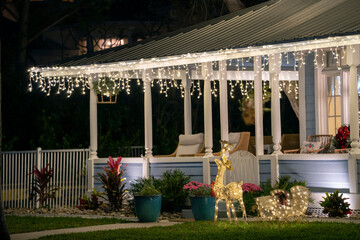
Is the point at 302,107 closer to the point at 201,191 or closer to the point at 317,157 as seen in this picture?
the point at 317,157

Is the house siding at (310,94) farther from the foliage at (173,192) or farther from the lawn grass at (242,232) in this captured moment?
the lawn grass at (242,232)

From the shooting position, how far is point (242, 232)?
12188 mm

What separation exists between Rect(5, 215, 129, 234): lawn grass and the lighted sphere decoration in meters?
3.49

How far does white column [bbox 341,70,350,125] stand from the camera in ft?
60.1

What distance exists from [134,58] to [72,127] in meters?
13.2

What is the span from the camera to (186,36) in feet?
61.3

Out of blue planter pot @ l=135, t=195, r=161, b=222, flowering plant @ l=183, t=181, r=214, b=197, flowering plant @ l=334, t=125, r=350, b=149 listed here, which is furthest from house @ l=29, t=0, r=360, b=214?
blue planter pot @ l=135, t=195, r=161, b=222

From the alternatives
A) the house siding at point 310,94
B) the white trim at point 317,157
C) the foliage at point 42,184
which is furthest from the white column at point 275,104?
the foliage at point 42,184

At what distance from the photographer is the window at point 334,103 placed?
61.7 ft

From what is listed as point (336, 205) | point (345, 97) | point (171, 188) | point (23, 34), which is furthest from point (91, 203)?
point (23, 34)

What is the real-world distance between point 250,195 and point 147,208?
2126 mm

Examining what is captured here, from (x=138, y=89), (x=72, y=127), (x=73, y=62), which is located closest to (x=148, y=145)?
(x=73, y=62)

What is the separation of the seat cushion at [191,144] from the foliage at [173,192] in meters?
2.27

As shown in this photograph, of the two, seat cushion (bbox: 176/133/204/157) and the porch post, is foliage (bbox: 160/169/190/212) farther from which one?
the porch post
